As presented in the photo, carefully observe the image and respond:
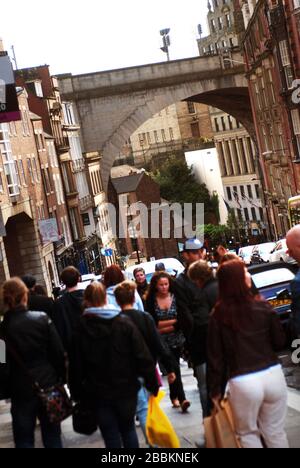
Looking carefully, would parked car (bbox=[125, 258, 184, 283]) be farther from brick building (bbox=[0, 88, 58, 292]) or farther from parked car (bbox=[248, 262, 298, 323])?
brick building (bbox=[0, 88, 58, 292])

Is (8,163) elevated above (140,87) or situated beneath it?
situated beneath

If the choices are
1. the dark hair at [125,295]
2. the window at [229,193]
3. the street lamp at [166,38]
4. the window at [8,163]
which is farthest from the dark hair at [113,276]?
the street lamp at [166,38]

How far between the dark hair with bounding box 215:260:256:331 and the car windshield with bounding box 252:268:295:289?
8923 mm

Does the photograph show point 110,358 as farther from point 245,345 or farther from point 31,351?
point 245,345

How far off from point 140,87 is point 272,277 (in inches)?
1939

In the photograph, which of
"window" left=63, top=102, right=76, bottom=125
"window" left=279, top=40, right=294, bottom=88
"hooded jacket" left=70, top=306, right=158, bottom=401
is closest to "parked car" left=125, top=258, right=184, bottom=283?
"hooded jacket" left=70, top=306, right=158, bottom=401

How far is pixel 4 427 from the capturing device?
11.4 meters

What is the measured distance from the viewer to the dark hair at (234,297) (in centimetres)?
689

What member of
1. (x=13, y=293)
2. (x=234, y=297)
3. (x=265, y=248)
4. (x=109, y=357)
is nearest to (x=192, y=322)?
(x=109, y=357)

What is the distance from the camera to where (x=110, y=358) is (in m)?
7.43

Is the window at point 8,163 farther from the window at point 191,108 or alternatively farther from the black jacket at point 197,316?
the window at point 191,108

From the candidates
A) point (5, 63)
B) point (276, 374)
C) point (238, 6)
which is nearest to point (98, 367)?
point (276, 374)

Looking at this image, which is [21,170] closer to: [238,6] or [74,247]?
[74,247]

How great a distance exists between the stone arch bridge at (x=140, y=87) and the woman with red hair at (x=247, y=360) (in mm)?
57941
